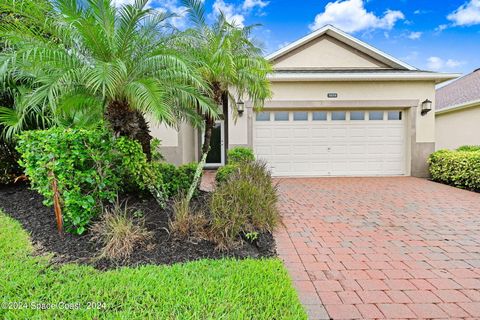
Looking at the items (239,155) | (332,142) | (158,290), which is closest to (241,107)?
(239,155)

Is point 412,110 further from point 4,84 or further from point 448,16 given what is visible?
point 4,84

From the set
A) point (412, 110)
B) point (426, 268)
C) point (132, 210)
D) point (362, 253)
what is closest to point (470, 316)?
point (426, 268)

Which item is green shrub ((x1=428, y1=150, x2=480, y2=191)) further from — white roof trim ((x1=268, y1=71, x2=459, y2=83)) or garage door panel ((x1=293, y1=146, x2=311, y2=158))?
garage door panel ((x1=293, y1=146, x2=311, y2=158))

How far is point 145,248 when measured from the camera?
137 inches

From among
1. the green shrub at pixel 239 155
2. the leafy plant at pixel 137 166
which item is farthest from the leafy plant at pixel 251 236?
the green shrub at pixel 239 155

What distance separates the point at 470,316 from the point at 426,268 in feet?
2.95

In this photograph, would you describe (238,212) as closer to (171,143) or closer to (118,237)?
(118,237)

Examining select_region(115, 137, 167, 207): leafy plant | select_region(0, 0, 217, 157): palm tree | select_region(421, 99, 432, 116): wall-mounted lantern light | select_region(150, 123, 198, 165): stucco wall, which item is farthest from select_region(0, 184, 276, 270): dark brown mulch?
select_region(421, 99, 432, 116): wall-mounted lantern light

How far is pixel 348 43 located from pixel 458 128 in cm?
727

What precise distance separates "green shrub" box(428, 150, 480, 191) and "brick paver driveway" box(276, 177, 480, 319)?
1.32 metres

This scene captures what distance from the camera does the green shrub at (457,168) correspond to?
7.88 meters

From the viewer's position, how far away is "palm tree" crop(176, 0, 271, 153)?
4.68 m

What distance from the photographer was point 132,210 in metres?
4.66

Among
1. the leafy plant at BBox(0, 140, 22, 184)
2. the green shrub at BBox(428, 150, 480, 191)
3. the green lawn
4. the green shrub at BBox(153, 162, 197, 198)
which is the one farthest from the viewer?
the green shrub at BBox(428, 150, 480, 191)
